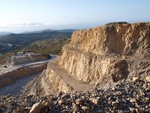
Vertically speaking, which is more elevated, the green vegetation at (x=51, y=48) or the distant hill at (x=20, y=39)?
the distant hill at (x=20, y=39)

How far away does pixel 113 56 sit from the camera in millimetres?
12461

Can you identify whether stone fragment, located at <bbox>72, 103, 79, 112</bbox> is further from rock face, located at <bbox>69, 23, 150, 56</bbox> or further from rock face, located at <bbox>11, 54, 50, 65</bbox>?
rock face, located at <bbox>11, 54, 50, 65</bbox>

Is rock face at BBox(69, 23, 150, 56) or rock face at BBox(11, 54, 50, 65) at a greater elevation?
rock face at BBox(69, 23, 150, 56)

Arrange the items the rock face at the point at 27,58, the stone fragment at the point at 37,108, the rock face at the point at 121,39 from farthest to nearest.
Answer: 1. the rock face at the point at 27,58
2. the rock face at the point at 121,39
3. the stone fragment at the point at 37,108

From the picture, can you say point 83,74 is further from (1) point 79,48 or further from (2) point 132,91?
(2) point 132,91

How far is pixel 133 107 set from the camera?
17.3 feet

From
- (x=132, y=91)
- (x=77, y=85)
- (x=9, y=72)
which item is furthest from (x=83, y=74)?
(x=9, y=72)

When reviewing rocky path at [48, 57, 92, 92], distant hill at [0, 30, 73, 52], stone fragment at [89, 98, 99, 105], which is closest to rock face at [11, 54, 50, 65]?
rocky path at [48, 57, 92, 92]

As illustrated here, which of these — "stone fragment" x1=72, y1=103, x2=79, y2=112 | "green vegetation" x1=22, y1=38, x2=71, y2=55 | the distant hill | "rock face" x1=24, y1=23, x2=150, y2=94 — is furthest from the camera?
the distant hill

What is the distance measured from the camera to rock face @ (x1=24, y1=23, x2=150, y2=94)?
10.8 m

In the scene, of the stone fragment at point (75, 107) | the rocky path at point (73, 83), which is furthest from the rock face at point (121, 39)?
the stone fragment at point (75, 107)

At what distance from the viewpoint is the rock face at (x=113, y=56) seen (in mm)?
10820

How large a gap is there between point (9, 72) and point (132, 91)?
26397 millimetres

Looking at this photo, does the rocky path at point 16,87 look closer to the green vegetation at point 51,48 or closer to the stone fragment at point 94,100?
the stone fragment at point 94,100
